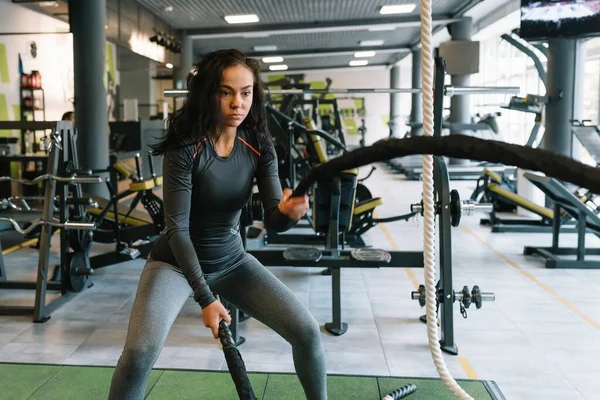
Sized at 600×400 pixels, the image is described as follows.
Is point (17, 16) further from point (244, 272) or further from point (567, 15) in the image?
point (244, 272)

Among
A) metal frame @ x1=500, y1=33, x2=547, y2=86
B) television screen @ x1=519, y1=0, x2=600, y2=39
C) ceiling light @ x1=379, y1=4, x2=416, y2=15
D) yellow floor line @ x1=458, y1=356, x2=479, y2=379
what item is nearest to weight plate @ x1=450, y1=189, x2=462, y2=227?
yellow floor line @ x1=458, y1=356, x2=479, y2=379

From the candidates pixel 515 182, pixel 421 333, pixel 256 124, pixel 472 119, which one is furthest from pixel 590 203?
pixel 472 119

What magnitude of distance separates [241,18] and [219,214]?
1189cm

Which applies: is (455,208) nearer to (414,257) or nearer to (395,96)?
(414,257)

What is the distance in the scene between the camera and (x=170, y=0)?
11.3 meters

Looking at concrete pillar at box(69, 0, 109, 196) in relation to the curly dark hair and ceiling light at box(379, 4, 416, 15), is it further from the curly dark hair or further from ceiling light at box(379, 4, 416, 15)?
ceiling light at box(379, 4, 416, 15)

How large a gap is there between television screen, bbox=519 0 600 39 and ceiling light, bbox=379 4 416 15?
6.82m

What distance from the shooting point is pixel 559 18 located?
5918 millimetres

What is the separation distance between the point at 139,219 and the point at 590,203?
14.7ft

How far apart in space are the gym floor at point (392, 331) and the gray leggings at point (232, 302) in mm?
1153

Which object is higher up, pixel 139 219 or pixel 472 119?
pixel 472 119

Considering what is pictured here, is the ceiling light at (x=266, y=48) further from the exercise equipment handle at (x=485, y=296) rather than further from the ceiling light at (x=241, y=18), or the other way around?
the exercise equipment handle at (x=485, y=296)

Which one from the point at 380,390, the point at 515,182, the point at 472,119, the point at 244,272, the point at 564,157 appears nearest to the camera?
the point at 564,157

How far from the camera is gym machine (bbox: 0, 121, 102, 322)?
3918mm
